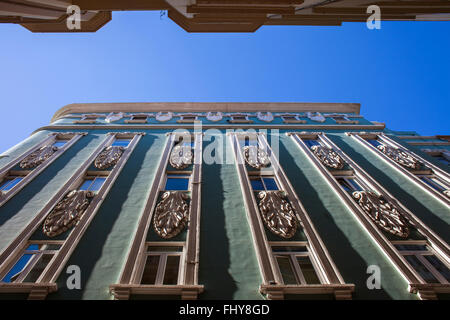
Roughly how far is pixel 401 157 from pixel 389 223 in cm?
676

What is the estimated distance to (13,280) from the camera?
6.06 m

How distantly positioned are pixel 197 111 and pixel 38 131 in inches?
499

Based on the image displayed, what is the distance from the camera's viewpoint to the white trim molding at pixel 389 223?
6.25 m

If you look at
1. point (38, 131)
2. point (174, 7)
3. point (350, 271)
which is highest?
point (174, 7)

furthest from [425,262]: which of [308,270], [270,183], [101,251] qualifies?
[101,251]

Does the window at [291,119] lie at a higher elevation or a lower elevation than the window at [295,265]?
higher

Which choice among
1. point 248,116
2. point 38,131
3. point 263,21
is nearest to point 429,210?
point 263,21

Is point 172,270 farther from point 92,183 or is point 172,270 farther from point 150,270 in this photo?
point 92,183

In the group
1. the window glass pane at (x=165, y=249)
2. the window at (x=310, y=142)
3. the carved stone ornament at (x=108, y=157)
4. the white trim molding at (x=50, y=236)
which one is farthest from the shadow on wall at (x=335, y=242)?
the carved stone ornament at (x=108, y=157)

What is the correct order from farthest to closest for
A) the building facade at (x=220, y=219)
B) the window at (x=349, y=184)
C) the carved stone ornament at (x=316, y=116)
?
the carved stone ornament at (x=316, y=116) < the window at (x=349, y=184) < the building facade at (x=220, y=219)

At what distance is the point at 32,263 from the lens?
6617 millimetres

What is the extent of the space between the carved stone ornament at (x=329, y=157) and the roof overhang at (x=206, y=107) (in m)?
8.92

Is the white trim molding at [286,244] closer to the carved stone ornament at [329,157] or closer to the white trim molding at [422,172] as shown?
the carved stone ornament at [329,157]
